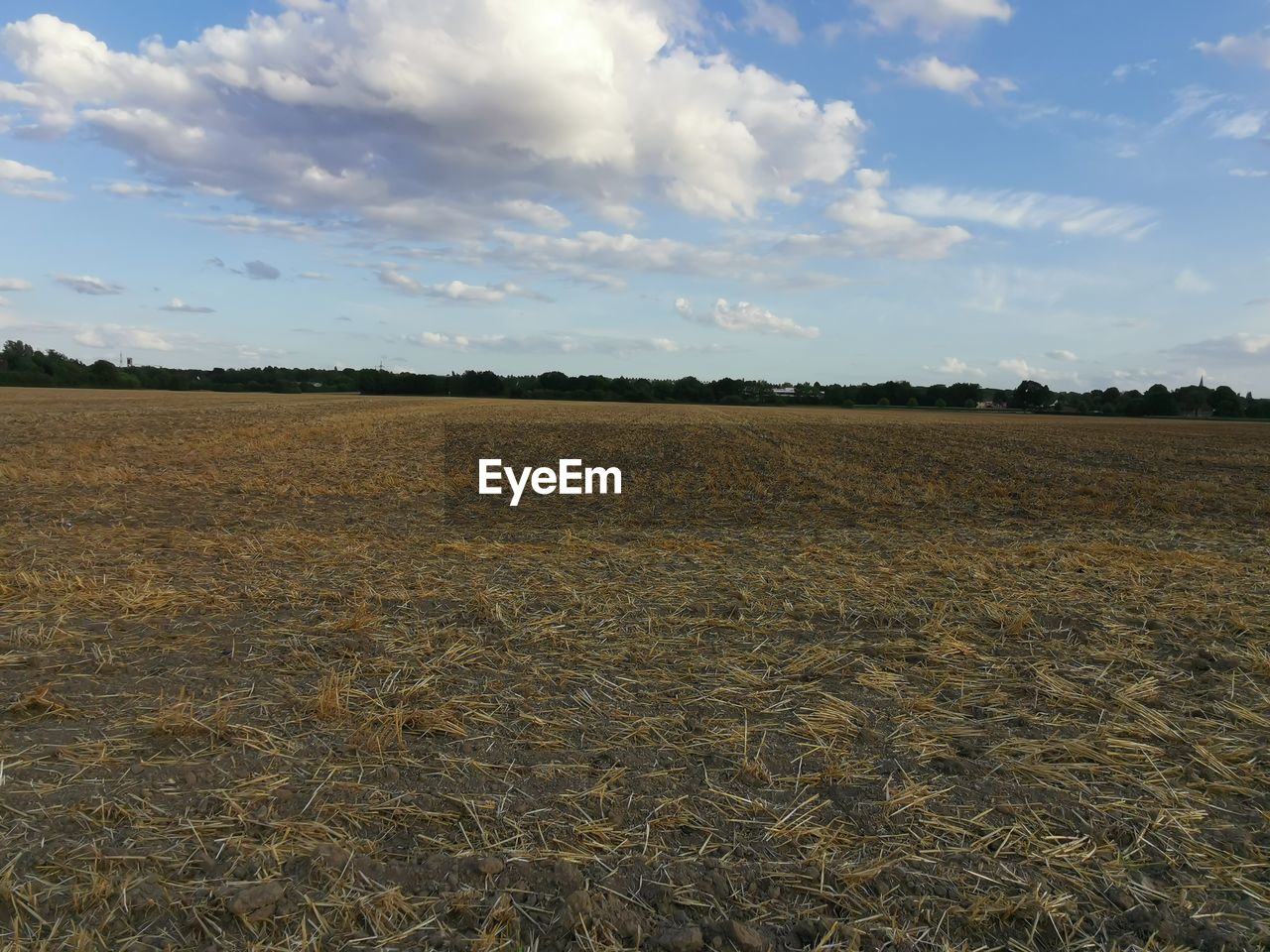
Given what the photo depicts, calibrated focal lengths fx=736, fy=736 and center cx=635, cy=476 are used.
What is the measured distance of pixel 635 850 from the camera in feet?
9.86

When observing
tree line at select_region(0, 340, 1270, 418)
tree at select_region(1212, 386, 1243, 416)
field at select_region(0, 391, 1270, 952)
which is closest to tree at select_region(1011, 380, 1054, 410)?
tree line at select_region(0, 340, 1270, 418)

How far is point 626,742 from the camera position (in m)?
3.96

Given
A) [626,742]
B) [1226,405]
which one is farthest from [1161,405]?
[626,742]

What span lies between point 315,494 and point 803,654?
1017 centimetres

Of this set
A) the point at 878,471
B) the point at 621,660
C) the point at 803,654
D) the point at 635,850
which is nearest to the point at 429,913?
the point at 635,850

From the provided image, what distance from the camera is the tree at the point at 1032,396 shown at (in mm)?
99062

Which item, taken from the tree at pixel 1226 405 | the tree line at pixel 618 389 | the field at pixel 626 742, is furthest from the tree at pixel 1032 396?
the field at pixel 626 742

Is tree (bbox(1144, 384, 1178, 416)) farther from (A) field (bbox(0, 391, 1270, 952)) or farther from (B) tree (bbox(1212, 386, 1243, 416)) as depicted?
(A) field (bbox(0, 391, 1270, 952))

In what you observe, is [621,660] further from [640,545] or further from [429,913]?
[640,545]

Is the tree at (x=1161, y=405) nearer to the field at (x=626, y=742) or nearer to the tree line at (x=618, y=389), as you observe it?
the tree line at (x=618, y=389)

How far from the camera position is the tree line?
9069 cm

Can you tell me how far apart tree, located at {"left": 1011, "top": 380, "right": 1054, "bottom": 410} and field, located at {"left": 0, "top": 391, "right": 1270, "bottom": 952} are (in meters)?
101

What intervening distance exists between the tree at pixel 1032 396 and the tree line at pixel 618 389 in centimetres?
12

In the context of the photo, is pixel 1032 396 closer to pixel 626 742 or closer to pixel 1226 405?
pixel 1226 405
